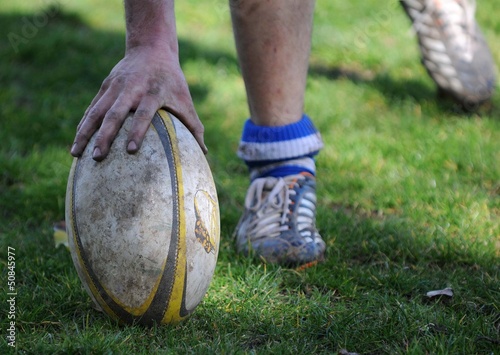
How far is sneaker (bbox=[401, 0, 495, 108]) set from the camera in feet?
15.2

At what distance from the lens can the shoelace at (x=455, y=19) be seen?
4.63 metres

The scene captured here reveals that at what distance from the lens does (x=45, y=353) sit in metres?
1.97

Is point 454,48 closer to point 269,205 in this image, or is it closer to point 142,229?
point 269,205

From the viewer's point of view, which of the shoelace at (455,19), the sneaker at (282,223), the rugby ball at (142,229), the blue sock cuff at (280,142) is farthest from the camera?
the shoelace at (455,19)

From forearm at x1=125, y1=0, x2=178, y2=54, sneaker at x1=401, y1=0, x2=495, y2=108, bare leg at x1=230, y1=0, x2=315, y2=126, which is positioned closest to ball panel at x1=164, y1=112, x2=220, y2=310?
→ forearm at x1=125, y1=0, x2=178, y2=54

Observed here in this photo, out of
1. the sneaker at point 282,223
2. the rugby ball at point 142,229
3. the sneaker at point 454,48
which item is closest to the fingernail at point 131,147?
the rugby ball at point 142,229

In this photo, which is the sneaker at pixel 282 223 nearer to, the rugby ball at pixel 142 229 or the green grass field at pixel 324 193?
the green grass field at pixel 324 193

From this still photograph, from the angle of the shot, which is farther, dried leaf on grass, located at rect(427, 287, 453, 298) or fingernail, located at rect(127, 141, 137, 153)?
dried leaf on grass, located at rect(427, 287, 453, 298)

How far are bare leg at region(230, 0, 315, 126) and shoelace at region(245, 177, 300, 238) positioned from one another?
0.25 m

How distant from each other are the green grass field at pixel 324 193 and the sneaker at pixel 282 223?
3.2 inches

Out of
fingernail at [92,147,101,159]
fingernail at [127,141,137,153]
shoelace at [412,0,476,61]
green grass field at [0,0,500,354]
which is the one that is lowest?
green grass field at [0,0,500,354]

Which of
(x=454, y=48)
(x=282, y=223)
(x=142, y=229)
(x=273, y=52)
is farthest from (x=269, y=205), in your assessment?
(x=454, y=48)

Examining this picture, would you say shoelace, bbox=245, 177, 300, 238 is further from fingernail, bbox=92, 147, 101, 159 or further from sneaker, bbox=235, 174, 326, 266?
fingernail, bbox=92, 147, 101, 159

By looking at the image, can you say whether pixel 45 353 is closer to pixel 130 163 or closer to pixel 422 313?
pixel 130 163
